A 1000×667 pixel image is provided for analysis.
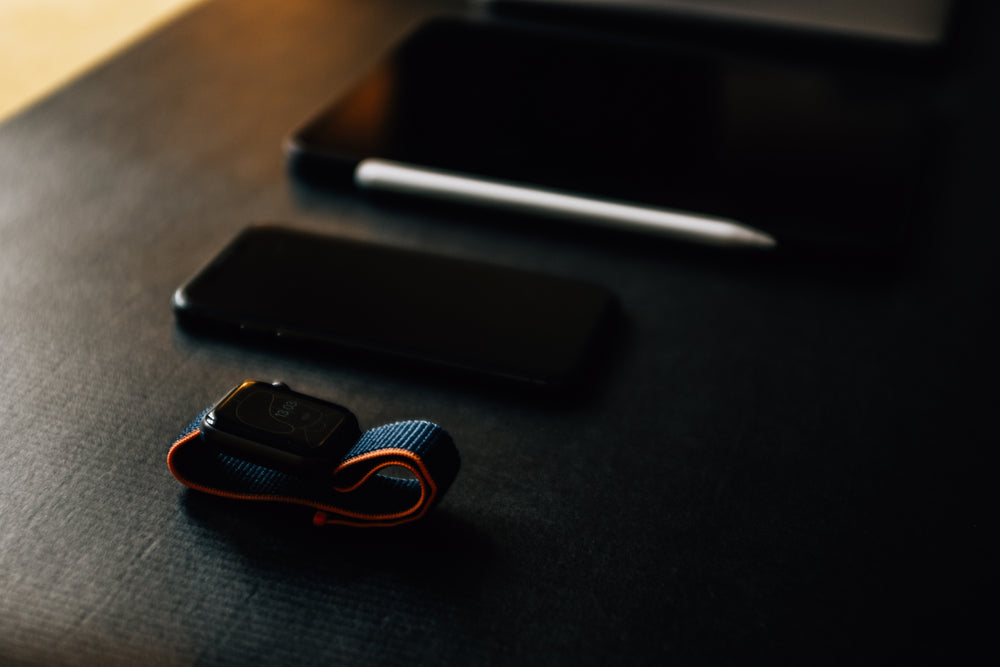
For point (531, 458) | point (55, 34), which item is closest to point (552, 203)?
point (531, 458)

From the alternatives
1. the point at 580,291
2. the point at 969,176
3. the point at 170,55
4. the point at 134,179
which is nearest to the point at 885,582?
the point at 580,291

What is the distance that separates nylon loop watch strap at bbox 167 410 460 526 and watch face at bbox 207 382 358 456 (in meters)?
0.01

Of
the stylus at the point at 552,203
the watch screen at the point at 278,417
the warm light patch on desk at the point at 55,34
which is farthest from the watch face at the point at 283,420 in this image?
the warm light patch on desk at the point at 55,34

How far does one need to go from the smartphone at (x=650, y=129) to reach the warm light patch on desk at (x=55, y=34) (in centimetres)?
60

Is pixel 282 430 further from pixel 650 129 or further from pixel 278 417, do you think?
pixel 650 129

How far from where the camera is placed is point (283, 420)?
464 millimetres

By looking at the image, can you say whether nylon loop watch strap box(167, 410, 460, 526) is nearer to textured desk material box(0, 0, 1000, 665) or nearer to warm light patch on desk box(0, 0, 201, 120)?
textured desk material box(0, 0, 1000, 665)

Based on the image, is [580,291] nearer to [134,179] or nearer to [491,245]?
[491,245]

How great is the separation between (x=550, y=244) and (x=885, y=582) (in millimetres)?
320

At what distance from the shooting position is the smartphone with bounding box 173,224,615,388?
56cm

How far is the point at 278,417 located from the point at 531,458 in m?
0.13

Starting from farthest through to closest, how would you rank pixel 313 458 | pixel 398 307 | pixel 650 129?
pixel 650 129, pixel 398 307, pixel 313 458

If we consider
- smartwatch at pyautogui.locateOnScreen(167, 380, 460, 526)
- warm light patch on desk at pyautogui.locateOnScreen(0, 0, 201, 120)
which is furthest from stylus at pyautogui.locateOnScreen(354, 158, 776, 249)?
warm light patch on desk at pyautogui.locateOnScreen(0, 0, 201, 120)

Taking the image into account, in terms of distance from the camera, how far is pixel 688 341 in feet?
1.96
